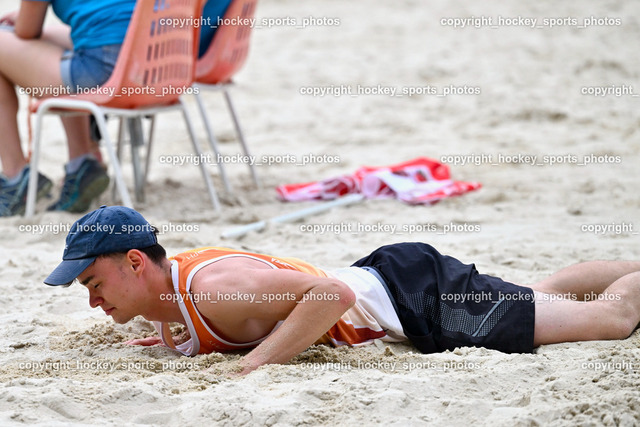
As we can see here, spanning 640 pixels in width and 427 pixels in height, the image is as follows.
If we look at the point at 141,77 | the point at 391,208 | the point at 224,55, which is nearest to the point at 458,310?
the point at 391,208

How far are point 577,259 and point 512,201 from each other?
3.98 ft

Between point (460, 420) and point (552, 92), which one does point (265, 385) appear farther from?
point (552, 92)

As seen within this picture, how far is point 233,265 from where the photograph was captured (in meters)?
2.65

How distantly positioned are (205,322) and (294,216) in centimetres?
207

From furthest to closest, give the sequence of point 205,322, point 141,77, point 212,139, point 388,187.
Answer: point 388,187
point 212,139
point 141,77
point 205,322

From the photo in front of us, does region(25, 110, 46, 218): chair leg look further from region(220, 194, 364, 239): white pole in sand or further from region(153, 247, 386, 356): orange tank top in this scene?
region(153, 247, 386, 356): orange tank top

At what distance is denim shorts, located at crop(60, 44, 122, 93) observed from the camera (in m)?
4.42

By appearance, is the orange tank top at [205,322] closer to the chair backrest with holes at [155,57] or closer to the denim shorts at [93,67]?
the chair backrest with holes at [155,57]

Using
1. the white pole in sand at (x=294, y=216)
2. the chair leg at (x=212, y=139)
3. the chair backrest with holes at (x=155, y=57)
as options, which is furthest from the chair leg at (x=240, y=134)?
the chair backrest with holes at (x=155, y=57)

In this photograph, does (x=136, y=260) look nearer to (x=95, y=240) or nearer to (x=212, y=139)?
(x=95, y=240)

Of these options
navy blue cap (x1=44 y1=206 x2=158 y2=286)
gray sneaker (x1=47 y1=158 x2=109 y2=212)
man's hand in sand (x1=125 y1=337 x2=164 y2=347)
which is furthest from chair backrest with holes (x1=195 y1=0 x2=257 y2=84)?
navy blue cap (x1=44 y1=206 x2=158 y2=286)

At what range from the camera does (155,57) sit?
441 cm

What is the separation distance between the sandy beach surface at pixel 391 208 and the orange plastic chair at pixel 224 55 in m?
0.61

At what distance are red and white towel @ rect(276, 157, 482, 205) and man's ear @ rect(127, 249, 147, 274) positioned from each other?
265 cm
